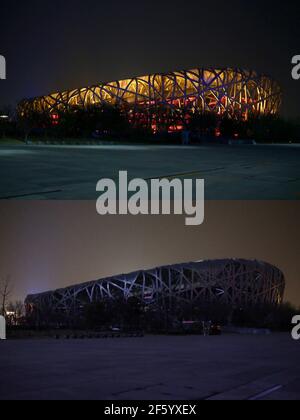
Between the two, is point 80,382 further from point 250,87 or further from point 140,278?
point 250,87

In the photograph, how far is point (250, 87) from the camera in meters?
102

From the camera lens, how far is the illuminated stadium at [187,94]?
90.6 metres

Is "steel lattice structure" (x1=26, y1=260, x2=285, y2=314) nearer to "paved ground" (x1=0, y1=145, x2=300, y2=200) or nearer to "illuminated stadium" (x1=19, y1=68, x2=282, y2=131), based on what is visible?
"illuminated stadium" (x1=19, y1=68, x2=282, y2=131)

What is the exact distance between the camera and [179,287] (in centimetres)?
7869

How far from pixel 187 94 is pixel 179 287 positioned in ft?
112

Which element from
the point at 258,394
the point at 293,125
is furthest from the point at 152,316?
the point at 258,394

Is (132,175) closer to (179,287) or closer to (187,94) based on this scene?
(179,287)

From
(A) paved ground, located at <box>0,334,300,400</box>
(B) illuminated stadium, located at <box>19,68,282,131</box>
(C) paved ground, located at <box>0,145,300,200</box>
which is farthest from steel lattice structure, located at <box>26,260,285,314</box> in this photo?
(A) paved ground, located at <box>0,334,300,400</box>

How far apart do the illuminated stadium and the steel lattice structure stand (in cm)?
2555

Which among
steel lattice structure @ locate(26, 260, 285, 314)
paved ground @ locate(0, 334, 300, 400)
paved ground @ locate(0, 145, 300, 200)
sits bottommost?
steel lattice structure @ locate(26, 260, 285, 314)

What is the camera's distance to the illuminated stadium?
297ft

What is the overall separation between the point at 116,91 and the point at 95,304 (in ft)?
169

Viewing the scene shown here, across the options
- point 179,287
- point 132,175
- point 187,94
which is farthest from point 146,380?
point 187,94

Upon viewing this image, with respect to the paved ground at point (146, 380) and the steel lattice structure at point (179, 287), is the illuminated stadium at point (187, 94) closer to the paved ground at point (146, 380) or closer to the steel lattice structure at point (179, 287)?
the steel lattice structure at point (179, 287)
